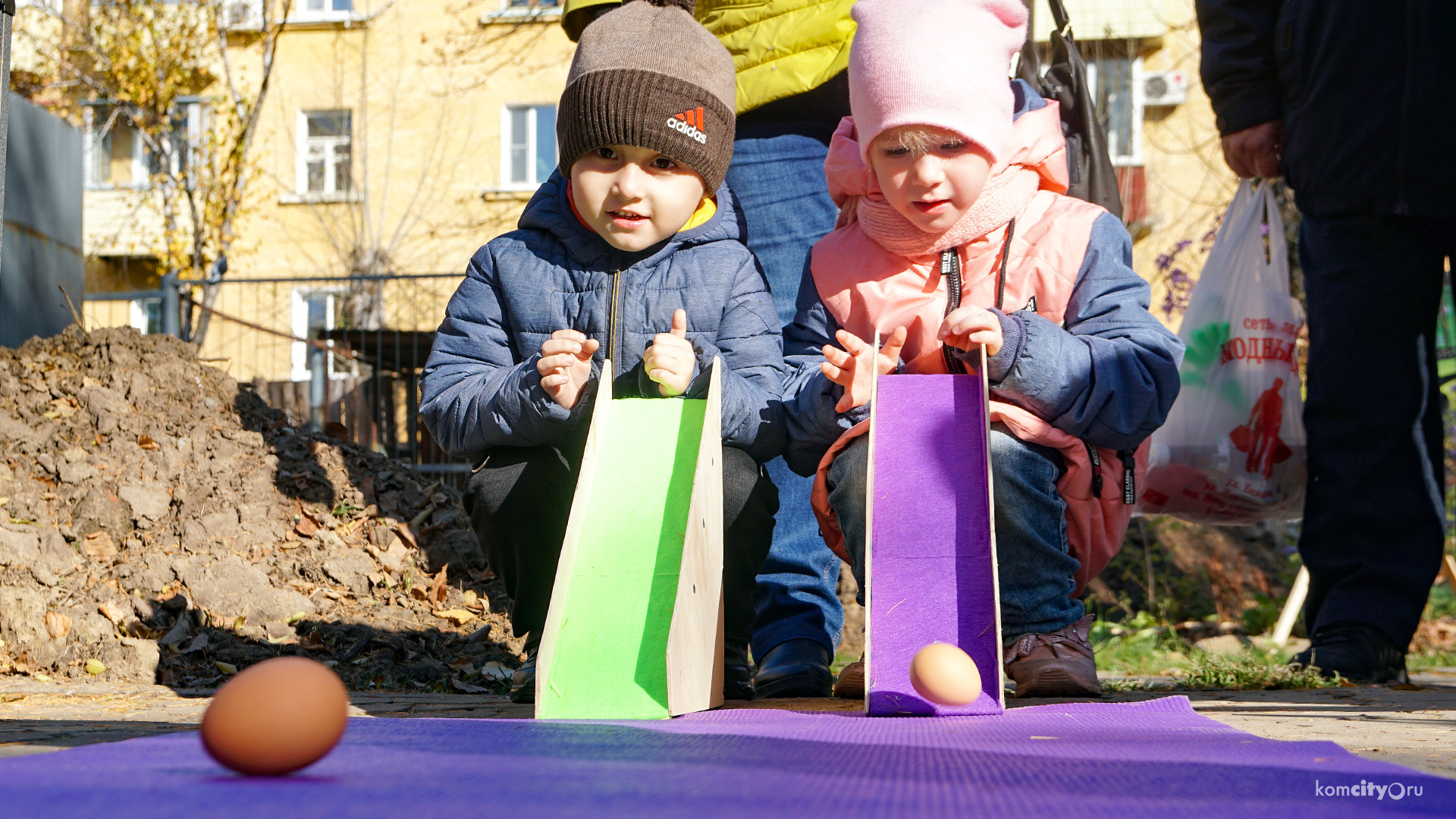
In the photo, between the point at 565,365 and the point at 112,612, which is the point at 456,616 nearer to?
the point at 112,612

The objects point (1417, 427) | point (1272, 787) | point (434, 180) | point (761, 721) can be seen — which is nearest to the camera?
point (1272, 787)

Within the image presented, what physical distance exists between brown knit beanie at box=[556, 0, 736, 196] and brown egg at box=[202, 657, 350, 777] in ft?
5.48

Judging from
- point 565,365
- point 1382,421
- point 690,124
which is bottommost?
point 1382,421

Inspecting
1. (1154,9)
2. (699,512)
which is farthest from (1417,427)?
(1154,9)

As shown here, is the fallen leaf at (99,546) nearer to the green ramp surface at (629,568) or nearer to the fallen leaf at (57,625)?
the fallen leaf at (57,625)

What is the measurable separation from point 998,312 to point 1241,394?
1.72 meters

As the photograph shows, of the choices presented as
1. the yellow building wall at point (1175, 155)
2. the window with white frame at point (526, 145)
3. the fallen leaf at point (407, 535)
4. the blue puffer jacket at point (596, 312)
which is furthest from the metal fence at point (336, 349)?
the yellow building wall at point (1175, 155)

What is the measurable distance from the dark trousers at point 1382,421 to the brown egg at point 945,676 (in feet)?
6.05

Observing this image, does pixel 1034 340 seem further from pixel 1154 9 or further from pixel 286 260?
pixel 286 260

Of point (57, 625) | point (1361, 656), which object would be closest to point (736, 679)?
point (1361, 656)

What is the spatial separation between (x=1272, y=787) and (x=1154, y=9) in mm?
16218

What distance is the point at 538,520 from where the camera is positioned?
9.41 feet

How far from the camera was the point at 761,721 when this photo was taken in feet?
6.80

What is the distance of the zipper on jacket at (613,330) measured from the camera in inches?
118
